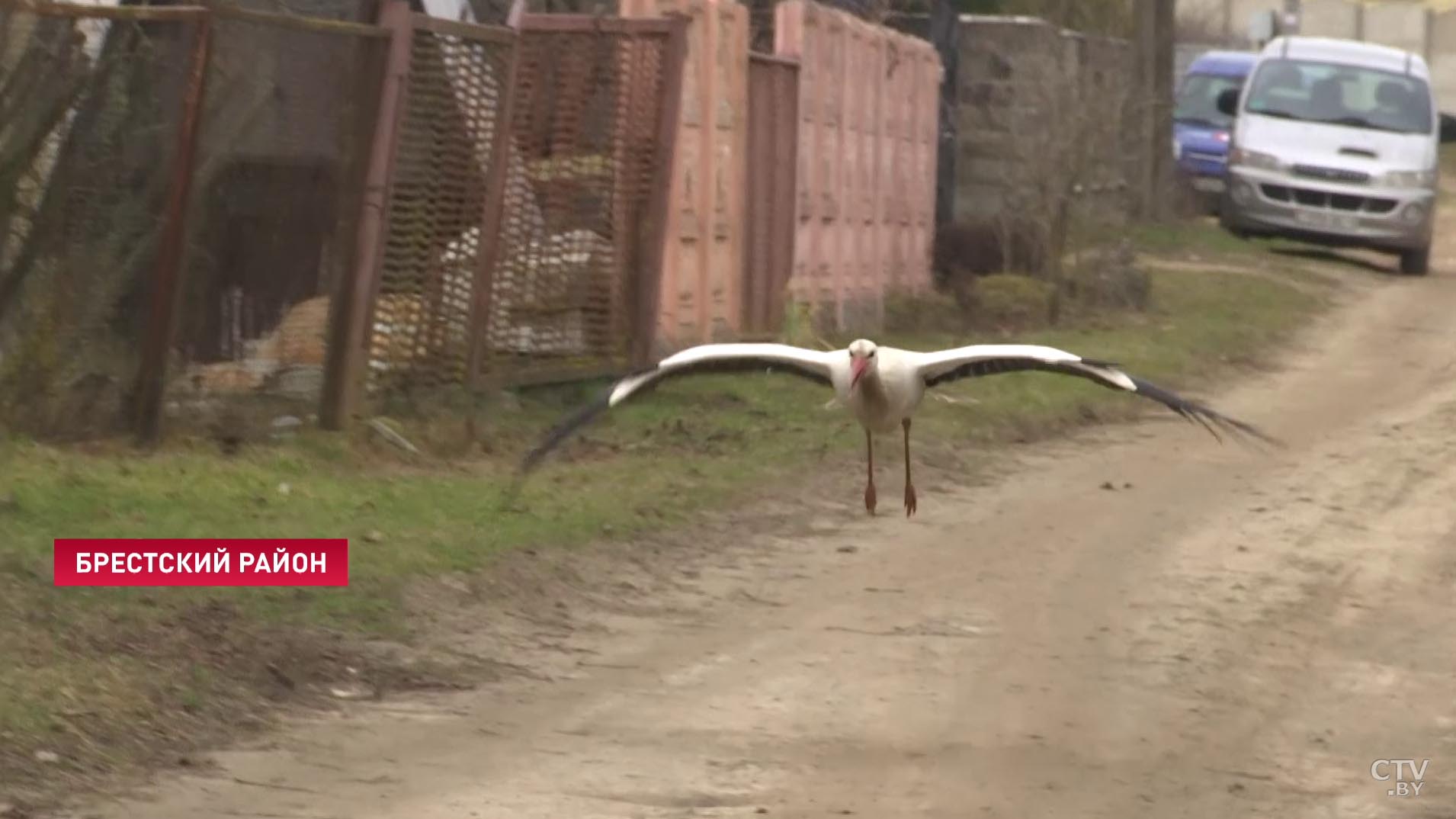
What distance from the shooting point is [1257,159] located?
81.0 feet

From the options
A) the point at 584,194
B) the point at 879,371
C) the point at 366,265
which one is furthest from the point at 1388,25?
the point at 879,371

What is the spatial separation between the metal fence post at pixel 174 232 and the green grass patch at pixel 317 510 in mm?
382

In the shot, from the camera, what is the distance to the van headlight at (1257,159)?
966 inches

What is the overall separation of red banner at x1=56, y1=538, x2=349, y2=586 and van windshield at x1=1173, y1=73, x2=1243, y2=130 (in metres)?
21.8

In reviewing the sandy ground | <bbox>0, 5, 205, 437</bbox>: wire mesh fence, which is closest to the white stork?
the sandy ground

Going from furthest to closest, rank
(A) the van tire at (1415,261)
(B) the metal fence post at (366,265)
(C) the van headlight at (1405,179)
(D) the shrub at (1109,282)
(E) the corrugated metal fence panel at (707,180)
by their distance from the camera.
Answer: (A) the van tire at (1415,261) → (C) the van headlight at (1405,179) → (D) the shrub at (1109,282) → (E) the corrugated metal fence panel at (707,180) → (B) the metal fence post at (366,265)

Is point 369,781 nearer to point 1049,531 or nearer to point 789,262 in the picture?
point 1049,531

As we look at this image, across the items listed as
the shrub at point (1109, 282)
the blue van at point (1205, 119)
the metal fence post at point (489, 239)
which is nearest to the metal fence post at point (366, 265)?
the metal fence post at point (489, 239)

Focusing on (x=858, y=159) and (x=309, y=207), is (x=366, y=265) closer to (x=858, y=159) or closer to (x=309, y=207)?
(x=309, y=207)

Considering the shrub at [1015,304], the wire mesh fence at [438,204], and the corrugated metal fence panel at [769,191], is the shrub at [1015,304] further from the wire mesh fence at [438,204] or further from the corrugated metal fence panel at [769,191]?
the wire mesh fence at [438,204]

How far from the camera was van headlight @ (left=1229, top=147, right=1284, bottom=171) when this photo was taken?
2455cm

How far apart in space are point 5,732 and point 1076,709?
309 centimetres

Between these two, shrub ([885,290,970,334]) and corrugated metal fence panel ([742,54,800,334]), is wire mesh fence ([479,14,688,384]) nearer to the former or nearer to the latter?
corrugated metal fence panel ([742,54,800,334])

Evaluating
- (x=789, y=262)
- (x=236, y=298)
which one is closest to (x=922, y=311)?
(x=789, y=262)
